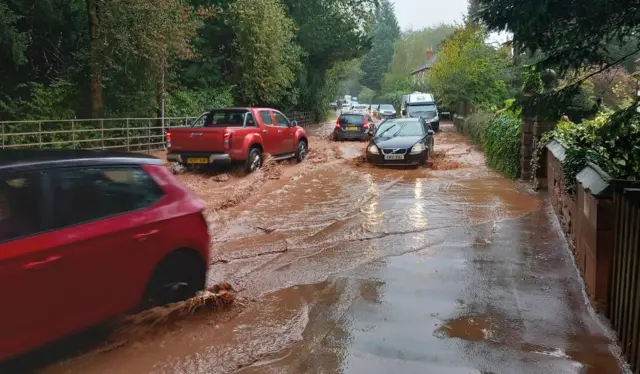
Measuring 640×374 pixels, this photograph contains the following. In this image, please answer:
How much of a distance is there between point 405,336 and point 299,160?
13327 mm

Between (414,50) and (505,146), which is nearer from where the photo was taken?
(505,146)

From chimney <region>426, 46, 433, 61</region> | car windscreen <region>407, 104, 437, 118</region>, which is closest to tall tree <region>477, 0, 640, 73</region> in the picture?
car windscreen <region>407, 104, 437, 118</region>

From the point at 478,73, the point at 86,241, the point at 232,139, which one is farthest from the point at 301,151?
the point at 478,73

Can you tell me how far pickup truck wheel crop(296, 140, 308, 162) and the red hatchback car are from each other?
12739 millimetres

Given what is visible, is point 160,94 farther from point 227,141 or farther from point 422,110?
point 422,110

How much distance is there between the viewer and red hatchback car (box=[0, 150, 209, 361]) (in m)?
3.58

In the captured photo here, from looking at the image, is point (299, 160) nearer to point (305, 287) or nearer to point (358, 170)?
point (358, 170)

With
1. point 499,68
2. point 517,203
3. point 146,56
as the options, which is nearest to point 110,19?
point 146,56

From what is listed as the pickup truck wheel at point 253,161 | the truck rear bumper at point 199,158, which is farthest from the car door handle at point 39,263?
the pickup truck wheel at point 253,161

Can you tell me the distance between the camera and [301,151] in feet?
59.3

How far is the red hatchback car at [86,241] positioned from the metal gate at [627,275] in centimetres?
346

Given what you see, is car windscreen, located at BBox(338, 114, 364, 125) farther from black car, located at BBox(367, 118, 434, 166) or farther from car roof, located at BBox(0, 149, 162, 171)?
car roof, located at BBox(0, 149, 162, 171)

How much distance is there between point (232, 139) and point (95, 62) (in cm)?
728

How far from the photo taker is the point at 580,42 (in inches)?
199
